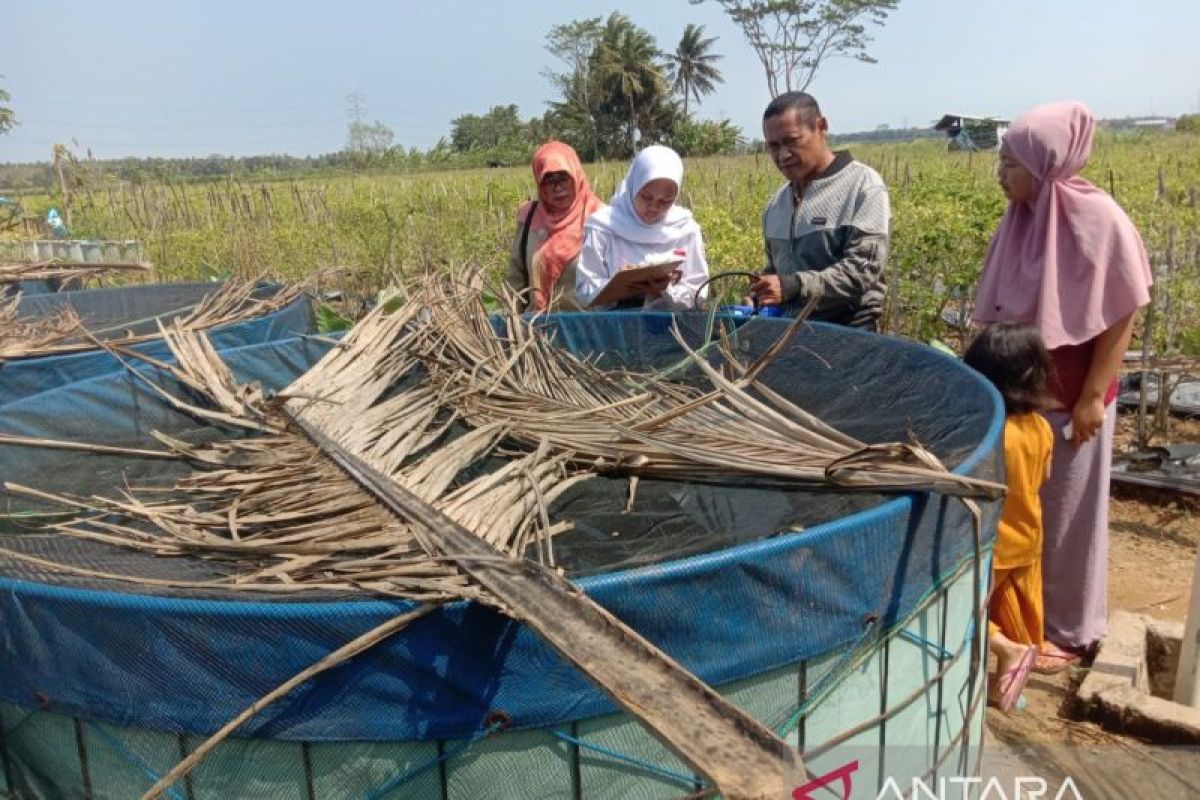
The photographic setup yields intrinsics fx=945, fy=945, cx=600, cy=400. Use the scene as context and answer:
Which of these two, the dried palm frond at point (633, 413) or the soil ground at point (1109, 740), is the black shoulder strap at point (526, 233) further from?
the soil ground at point (1109, 740)

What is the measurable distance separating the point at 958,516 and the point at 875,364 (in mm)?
1041

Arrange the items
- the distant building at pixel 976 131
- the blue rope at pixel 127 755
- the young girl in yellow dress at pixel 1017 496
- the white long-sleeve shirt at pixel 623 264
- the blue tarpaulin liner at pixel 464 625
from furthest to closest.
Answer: the distant building at pixel 976 131 → the white long-sleeve shirt at pixel 623 264 → the young girl in yellow dress at pixel 1017 496 → the blue rope at pixel 127 755 → the blue tarpaulin liner at pixel 464 625

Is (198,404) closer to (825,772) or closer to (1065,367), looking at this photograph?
(825,772)

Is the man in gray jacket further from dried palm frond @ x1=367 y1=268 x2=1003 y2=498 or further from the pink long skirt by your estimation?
the pink long skirt

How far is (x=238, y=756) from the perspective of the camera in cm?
127

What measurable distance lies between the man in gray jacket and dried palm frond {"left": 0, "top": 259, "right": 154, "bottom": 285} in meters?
3.31

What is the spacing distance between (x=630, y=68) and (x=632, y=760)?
37121 millimetres

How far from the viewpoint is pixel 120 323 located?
169 inches

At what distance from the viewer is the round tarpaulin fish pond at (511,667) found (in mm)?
1192

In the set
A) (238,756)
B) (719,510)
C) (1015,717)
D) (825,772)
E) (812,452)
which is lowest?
(1015,717)

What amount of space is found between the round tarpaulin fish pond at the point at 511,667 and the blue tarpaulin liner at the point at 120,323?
163 centimetres

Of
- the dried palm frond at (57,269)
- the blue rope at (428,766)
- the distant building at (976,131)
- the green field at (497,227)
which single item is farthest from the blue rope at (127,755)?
the distant building at (976,131)

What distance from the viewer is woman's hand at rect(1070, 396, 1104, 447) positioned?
2498 millimetres

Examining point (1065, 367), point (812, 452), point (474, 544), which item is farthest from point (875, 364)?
point (474, 544)
